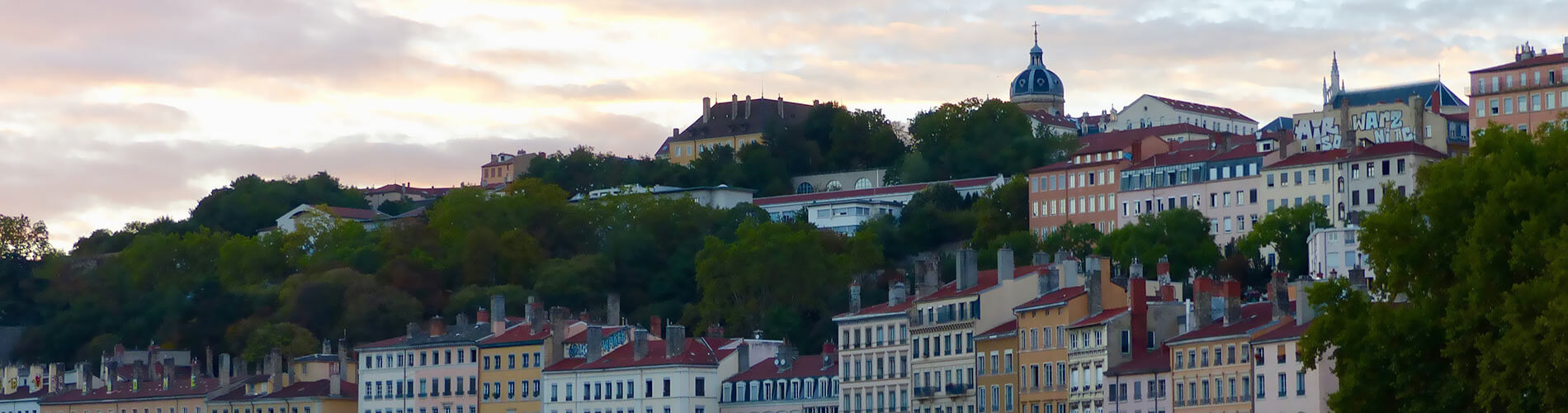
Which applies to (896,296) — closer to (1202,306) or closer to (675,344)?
(675,344)

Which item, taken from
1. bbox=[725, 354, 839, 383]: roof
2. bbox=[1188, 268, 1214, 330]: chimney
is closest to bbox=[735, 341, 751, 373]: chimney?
bbox=[725, 354, 839, 383]: roof

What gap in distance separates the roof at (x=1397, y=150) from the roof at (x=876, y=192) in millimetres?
30901

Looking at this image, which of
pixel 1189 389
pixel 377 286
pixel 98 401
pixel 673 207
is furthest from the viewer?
pixel 673 207

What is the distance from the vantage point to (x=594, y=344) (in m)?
114

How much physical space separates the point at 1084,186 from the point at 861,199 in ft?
54.4

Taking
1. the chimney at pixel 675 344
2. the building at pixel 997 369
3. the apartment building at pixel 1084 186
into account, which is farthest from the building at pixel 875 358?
the apartment building at pixel 1084 186

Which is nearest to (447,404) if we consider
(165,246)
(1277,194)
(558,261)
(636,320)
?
(636,320)

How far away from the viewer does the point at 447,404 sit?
11925cm

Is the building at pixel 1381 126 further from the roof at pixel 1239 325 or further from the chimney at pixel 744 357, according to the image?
the roof at pixel 1239 325

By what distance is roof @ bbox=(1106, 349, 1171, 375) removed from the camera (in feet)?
291

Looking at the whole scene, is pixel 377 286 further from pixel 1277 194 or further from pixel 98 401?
pixel 1277 194

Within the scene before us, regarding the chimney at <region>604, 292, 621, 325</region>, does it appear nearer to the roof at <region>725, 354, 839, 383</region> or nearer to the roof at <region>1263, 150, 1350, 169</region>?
→ the roof at <region>725, 354, 839, 383</region>

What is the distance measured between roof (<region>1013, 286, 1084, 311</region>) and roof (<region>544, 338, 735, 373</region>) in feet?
55.8

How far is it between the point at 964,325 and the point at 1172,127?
248ft
